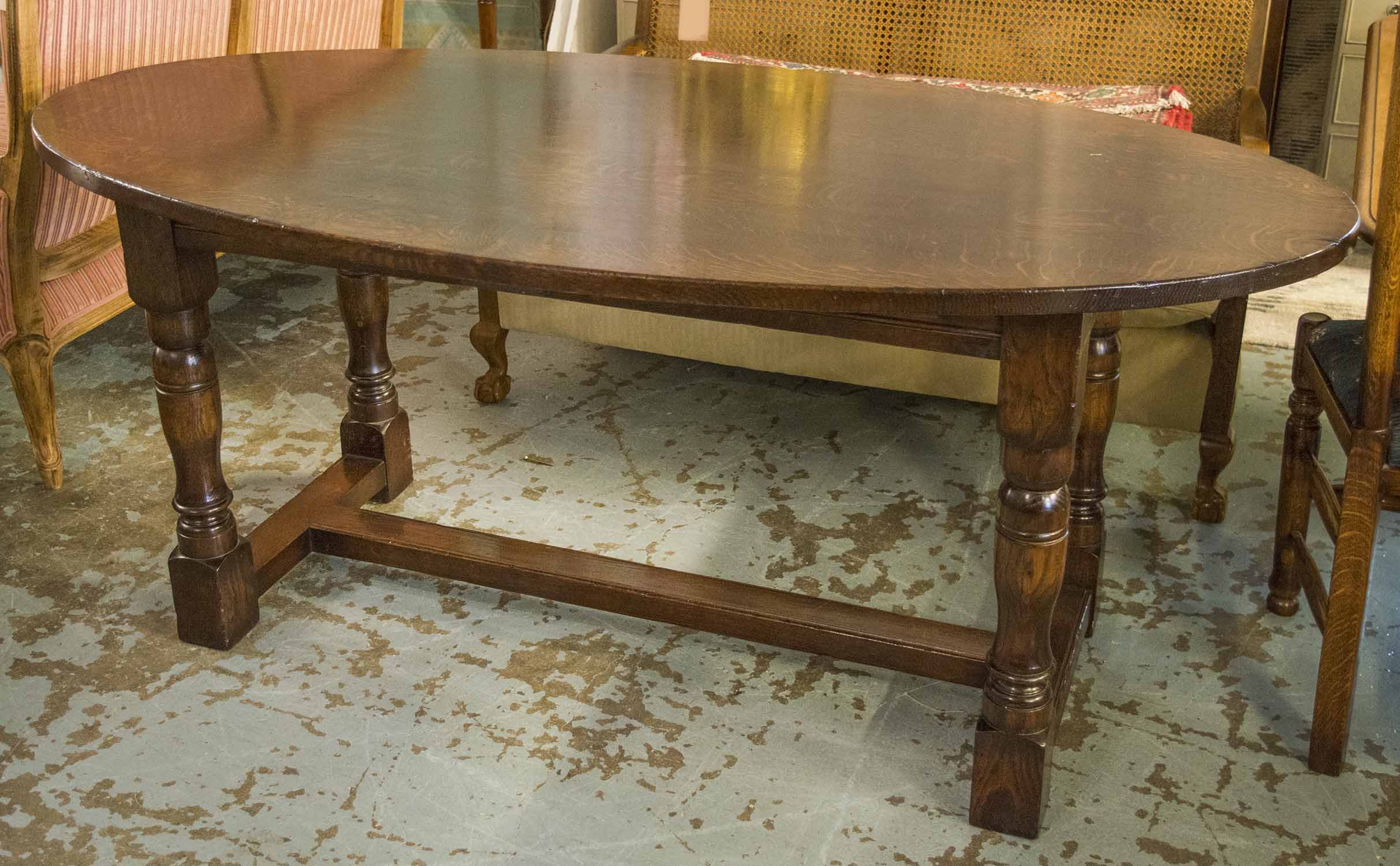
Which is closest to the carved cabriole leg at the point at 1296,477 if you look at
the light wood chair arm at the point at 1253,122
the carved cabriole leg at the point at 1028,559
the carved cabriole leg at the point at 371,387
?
the carved cabriole leg at the point at 1028,559

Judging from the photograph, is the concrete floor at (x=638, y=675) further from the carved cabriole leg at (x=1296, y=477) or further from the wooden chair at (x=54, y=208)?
the wooden chair at (x=54, y=208)

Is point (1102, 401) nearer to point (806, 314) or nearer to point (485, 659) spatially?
point (806, 314)

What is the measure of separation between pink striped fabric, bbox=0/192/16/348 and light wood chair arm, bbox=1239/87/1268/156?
7.90 ft

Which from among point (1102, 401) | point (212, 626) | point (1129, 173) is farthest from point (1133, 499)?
point (212, 626)

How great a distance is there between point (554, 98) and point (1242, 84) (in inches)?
70.3

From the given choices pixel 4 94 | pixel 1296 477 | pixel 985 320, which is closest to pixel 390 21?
pixel 4 94

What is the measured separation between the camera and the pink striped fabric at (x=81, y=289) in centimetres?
254

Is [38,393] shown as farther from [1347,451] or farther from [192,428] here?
[1347,451]

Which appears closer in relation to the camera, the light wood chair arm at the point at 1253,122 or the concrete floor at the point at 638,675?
the concrete floor at the point at 638,675

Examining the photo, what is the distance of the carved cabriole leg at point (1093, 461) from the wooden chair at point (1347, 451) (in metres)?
0.29

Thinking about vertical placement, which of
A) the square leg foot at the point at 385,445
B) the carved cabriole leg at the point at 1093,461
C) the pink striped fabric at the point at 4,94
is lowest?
the square leg foot at the point at 385,445

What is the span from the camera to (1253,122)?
2.78 m

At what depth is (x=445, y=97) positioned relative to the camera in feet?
6.94

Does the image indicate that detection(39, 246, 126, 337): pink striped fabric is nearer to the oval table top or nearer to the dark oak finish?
the oval table top
